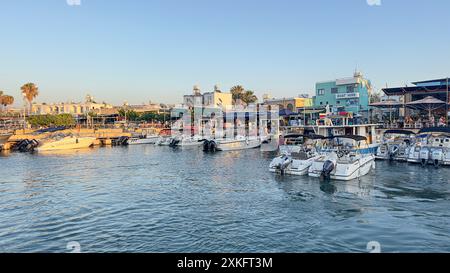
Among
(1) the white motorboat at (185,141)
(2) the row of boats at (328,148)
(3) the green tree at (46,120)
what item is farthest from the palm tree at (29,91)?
(1) the white motorboat at (185,141)

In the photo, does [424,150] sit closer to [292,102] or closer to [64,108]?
[292,102]

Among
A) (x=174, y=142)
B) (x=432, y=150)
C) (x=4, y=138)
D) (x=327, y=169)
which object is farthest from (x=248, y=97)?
(x=327, y=169)

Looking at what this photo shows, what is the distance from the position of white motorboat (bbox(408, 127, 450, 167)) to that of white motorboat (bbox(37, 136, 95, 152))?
5688 cm

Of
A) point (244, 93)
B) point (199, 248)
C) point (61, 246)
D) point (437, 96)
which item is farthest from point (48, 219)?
point (244, 93)

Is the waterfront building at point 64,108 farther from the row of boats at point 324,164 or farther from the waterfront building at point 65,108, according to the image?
the row of boats at point 324,164

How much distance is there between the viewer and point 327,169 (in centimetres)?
2856

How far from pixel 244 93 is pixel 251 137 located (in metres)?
49.1

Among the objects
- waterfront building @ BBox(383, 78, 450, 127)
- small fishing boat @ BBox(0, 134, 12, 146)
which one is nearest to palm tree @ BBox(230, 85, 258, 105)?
waterfront building @ BBox(383, 78, 450, 127)

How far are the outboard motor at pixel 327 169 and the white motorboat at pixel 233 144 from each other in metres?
30.2

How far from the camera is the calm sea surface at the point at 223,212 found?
14656 millimetres

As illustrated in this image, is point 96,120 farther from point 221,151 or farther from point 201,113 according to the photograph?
point 221,151

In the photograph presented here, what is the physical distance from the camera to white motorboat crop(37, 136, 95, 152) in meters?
61.5
